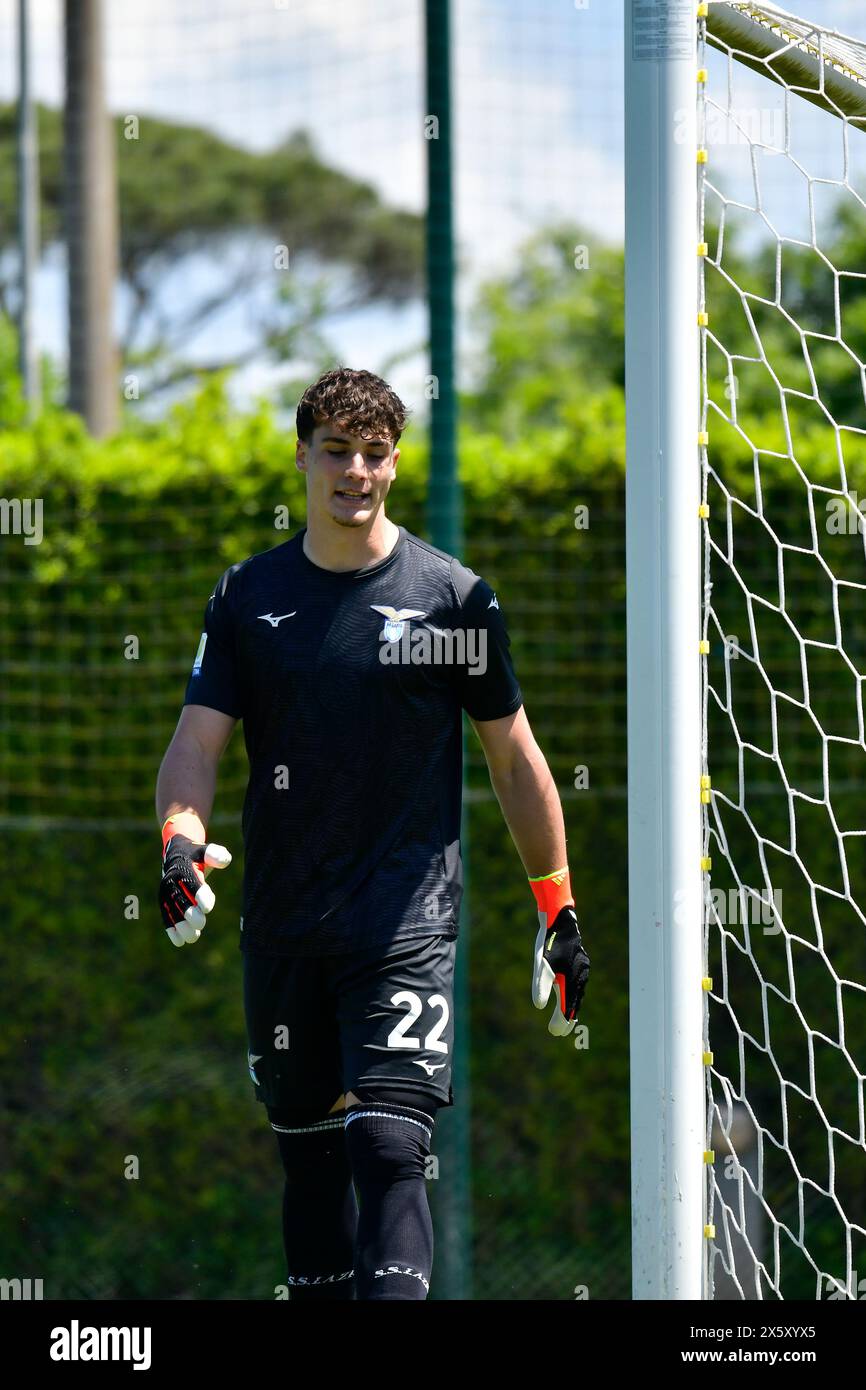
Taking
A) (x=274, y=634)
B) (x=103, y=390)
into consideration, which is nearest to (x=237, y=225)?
(x=103, y=390)

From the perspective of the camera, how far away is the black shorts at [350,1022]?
10.7 feet

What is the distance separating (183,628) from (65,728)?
62 cm

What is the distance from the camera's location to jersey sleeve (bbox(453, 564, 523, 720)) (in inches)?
133

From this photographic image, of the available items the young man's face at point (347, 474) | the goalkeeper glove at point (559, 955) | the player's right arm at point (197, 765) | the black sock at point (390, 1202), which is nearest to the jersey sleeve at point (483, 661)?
the young man's face at point (347, 474)

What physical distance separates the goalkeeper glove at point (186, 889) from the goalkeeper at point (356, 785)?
0.11 feet

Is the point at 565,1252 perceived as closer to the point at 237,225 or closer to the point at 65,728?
the point at 65,728

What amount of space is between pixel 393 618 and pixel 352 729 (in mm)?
244

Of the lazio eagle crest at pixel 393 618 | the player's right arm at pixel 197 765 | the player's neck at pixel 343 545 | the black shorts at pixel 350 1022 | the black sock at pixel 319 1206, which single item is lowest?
the black sock at pixel 319 1206

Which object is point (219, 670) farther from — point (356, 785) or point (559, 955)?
point (559, 955)

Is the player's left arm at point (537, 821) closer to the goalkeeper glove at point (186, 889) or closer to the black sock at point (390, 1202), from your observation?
the black sock at point (390, 1202)

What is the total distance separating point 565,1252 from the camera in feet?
20.6

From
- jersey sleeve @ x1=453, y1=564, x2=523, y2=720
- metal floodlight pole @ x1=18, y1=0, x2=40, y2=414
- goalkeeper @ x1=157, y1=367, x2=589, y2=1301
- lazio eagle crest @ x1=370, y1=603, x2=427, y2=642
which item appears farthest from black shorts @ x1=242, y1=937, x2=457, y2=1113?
metal floodlight pole @ x1=18, y1=0, x2=40, y2=414

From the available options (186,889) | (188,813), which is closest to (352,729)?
(188,813)

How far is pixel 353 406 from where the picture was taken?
3.32m
